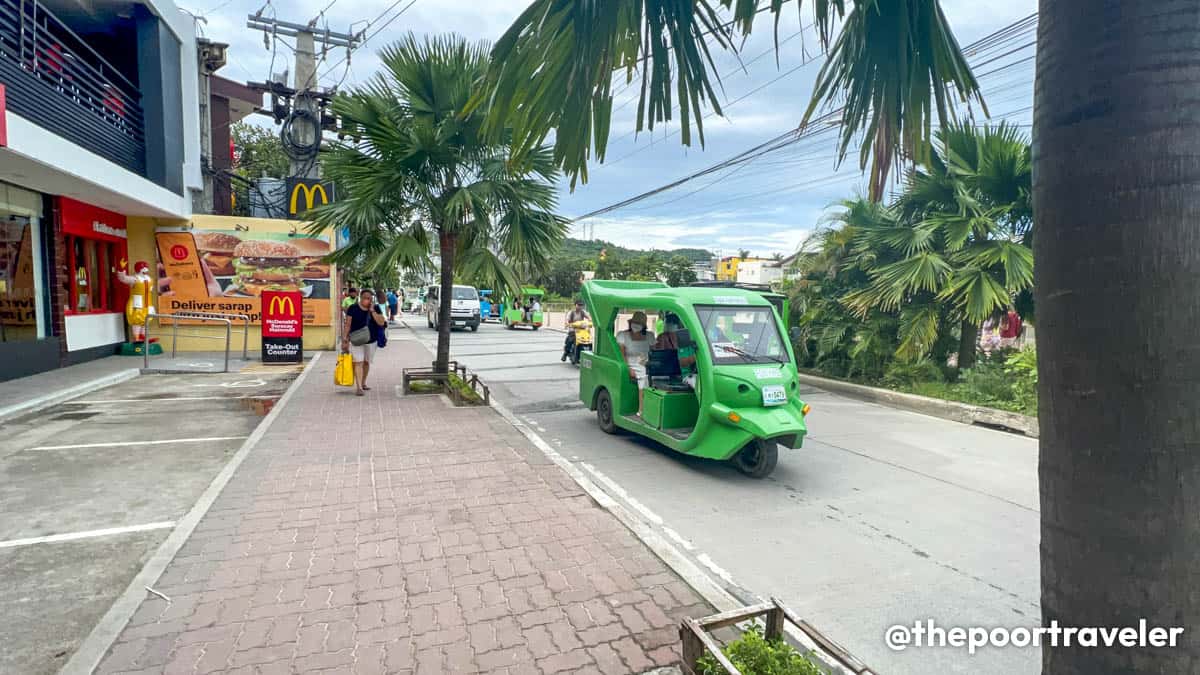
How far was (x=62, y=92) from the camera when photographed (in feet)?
35.7

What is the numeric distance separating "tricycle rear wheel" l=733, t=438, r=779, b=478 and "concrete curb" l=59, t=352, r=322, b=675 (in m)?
4.73

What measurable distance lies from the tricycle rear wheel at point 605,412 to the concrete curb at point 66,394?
7464 millimetres

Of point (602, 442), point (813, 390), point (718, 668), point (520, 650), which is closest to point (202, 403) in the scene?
point (602, 442)

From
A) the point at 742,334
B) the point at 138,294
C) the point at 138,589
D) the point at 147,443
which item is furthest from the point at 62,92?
the point at 742,334

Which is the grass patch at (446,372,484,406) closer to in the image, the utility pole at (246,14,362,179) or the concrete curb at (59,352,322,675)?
the concrete curb at (59,352,322,675)

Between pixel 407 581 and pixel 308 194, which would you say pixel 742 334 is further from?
pixel 308 194

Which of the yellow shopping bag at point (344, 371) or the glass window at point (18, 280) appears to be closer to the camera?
the yellow shopping bag at point (344, 371)

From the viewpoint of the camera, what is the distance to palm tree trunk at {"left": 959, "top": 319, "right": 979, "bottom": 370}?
35.9 feet

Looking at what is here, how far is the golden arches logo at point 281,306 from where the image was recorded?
1424 centimetres

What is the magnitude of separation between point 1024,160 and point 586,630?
10019 mm

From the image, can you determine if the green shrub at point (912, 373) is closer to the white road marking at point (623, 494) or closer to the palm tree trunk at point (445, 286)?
the white road marking at point (623, 494)

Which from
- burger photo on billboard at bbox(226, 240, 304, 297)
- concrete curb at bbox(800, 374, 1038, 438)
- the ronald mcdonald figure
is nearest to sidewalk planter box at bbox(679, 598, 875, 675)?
concrete curb at bbox(800, 374, 1038, 438)

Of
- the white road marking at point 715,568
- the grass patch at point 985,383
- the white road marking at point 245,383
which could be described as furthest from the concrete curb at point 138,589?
the grass patch at point 985,383

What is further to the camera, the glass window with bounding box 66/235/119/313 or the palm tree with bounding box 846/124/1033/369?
the glass window with bounding box 66/235/119/313
